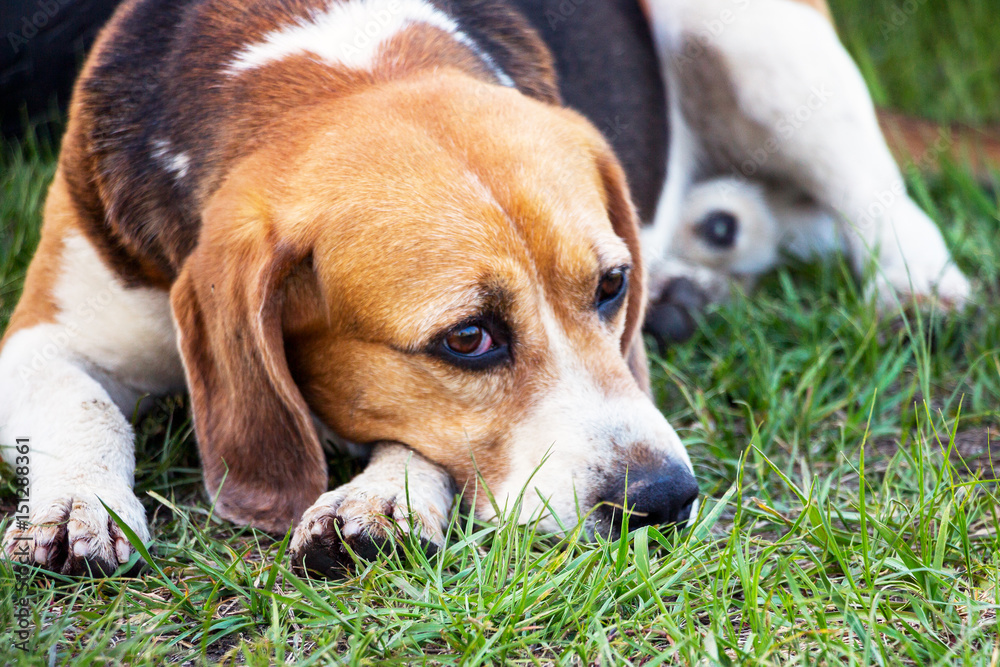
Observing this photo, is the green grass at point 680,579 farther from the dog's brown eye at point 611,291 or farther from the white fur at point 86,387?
the dog's brown eye at point 611,291

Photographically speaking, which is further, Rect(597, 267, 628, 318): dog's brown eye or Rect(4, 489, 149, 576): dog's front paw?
Rect(597, 267, 628, 318): dog's brown eye

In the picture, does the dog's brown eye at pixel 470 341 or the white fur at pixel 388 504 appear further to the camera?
the dog's brown eye at pixel 470 341

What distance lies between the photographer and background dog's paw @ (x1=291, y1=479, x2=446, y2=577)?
2.18 m

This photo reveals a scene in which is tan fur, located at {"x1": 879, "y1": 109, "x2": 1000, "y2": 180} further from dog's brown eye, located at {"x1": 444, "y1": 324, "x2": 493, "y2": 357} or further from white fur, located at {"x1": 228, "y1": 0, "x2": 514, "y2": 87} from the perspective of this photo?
dog's brown eye, located at {"x1": 444, "y1": 324, "x2": 493, "y2": 357}

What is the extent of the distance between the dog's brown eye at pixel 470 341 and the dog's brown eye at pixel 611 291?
37cm

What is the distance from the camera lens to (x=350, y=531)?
7.16 feet

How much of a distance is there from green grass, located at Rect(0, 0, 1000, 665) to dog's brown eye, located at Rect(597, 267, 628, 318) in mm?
525

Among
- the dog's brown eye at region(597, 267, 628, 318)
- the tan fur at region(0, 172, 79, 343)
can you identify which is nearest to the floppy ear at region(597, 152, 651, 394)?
the dog's brown eye at region(597, 267, 628, 318)

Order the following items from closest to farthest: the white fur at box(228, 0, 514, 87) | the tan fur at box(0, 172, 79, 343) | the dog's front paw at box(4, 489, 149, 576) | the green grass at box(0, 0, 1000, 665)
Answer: the green grass at box(0, 0, 1000, 665) < the dog's front paw at box(4, 489, 149, 576) < the white fur at box(228, 0, 514, 87) < the tan fur at box(0, 172, 79, 343)

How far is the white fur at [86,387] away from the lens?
2314 millimetres

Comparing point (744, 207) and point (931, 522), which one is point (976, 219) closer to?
point (744, 207)

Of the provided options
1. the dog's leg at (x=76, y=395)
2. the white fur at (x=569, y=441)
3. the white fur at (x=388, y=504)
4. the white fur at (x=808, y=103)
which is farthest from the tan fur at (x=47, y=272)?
the white fur at (x=808, y=103)

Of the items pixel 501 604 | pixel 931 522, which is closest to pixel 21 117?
pixel 501 604

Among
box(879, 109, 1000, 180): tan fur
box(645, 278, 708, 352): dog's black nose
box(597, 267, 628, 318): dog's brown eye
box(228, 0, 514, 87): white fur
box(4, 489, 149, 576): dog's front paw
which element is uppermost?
box(228, 0, 514, 87): white fur
